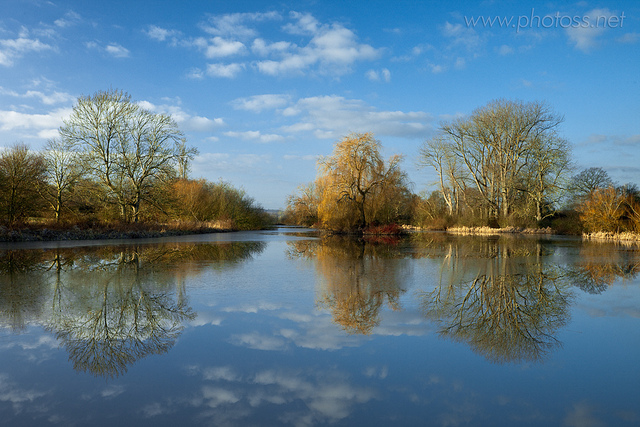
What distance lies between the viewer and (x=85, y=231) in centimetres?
2034

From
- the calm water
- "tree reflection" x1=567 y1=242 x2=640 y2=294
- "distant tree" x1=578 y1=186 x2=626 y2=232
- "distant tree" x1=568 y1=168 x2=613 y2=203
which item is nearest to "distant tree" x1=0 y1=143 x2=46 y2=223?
the calm water

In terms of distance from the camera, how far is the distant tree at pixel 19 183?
773 inches

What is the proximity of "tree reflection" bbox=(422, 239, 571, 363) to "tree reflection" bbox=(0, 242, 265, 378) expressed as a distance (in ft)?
9.98

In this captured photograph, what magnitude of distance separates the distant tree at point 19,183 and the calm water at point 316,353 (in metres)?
15.4

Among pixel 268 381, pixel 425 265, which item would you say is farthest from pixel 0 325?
pixel 425 265

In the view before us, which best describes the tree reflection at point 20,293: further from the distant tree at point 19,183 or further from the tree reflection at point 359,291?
the distant tree at point 19,183

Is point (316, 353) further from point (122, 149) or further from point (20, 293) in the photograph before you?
point (122, 149)

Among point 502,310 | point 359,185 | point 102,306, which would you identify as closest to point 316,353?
point 502,310

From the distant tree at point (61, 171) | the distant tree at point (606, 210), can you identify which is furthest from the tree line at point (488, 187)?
the distant tree at point (61, 171)

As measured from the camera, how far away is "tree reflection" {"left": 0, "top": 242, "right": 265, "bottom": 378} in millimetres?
3820

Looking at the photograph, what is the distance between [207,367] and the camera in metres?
3.40

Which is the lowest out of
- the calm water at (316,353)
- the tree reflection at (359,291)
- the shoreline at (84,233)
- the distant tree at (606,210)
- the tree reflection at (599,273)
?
the calm water at (316,353)

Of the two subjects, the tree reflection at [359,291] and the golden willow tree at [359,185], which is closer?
the tree reflection at [359,291]

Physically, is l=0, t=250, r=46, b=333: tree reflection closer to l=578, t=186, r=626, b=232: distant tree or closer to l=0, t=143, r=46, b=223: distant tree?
l=0, t=143, r=46, b=223: distant tree
